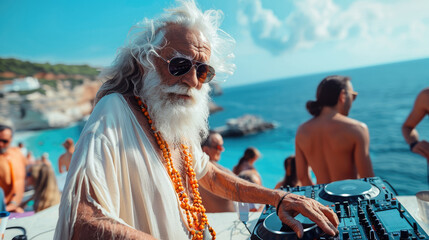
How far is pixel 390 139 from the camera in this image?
2769cm

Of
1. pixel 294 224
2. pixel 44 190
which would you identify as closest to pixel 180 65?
pixel 294 224

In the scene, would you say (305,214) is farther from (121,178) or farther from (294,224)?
(121,178)

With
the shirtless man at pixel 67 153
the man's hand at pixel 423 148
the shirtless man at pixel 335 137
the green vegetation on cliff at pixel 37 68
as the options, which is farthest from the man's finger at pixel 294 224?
the green vegetation on cliff at pixel 37 68

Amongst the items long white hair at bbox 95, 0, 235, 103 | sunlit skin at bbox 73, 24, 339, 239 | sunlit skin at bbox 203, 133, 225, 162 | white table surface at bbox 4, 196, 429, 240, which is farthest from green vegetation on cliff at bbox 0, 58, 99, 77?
sunlit skin at bbox 73, 24, 339, 239

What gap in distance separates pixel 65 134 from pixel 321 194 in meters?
35.1

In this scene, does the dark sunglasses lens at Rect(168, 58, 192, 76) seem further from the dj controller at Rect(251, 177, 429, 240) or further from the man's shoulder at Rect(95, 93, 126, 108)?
the dj controller at Rect(251, 177, 429, 240)

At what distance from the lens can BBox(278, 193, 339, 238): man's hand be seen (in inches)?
41.3

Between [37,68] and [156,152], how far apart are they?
1647 inches

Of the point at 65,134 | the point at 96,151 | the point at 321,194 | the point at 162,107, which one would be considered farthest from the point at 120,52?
the point at 65,134

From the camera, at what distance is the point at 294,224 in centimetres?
108

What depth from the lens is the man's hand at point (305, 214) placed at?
1.05 meters

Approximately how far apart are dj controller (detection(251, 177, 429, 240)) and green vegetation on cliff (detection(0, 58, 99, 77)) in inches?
1399

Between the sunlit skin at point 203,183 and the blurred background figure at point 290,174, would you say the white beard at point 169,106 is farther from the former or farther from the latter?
the blurred background figure at point 290,174

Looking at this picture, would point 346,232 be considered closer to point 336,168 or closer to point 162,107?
point 162,107
